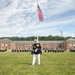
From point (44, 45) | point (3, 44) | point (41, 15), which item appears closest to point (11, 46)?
point (3, 44)

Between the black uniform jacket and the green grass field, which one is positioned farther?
the black uniform jacket

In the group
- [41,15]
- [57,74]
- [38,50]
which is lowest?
[57,74]

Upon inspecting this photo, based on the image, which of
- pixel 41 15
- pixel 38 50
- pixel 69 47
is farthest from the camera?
pixel 69 47

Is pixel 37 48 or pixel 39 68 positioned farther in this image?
pixel 37 48

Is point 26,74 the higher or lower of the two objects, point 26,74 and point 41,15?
the lower

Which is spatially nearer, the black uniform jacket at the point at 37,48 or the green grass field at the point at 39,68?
the green grass field at the point at 39,68

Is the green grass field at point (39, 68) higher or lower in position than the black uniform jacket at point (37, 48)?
lower

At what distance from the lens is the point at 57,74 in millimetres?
13070

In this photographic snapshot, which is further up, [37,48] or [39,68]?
[37,48]

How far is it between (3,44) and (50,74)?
14185cm

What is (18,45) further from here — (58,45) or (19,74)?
(19,74)

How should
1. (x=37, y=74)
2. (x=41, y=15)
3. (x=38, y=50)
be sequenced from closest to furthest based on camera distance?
1. (x=37, y=74)
2. (x=38, y=50)
3. (x=41, y=15)

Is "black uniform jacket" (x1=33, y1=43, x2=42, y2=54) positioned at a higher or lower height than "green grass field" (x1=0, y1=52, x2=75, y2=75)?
higher

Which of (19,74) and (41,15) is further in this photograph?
(41,15)
